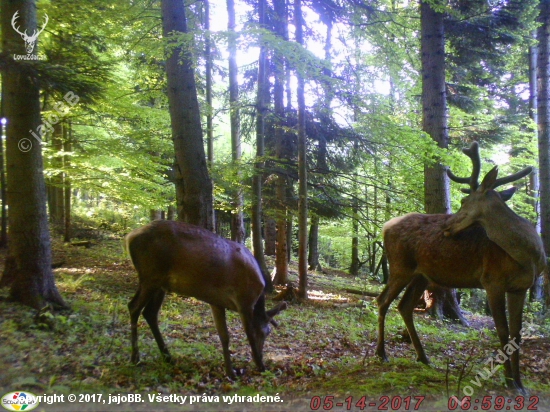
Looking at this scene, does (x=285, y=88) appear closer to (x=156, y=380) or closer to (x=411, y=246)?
(x=411, y=246)

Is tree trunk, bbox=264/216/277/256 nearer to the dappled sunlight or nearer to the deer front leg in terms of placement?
the dappled sunlight

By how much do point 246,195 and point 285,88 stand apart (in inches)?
152

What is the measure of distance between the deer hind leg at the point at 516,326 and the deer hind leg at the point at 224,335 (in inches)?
121

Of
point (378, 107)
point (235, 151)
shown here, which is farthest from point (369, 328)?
point (235, 151)

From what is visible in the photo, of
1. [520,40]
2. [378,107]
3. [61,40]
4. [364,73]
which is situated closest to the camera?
[61,40]

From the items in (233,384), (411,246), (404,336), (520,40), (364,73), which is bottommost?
(404,336)

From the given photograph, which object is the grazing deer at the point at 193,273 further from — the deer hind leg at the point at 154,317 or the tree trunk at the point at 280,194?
the tree trunk at the point at 280,194

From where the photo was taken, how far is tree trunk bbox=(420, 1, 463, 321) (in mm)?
8375

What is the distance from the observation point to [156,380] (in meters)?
4.15

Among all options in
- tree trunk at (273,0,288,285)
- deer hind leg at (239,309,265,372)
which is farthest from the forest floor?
tree trunk at (273,0,288,285)

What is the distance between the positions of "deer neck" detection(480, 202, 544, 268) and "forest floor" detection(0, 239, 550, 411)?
3.85ft

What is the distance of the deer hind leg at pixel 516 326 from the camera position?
3895 millimetres

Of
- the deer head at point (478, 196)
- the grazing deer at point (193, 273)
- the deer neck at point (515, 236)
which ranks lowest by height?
the grazing deer at point (193, 273)

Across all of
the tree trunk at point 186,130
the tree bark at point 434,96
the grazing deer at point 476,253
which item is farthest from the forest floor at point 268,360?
the tree bark at point 434,96
